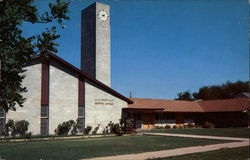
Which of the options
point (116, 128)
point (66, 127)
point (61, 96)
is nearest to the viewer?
point (66, 127)

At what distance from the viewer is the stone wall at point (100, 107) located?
27531mm

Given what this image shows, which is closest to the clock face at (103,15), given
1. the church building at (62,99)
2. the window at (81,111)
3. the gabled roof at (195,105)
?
the gabled roof at (195,105)

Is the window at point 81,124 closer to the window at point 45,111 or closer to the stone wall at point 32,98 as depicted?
the window at point 45,111

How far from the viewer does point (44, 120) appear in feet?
82.3

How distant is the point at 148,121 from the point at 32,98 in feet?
59.0

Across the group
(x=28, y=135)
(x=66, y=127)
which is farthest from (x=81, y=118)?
(x=28, y=135)

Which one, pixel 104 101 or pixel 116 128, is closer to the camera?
pixel 116 128

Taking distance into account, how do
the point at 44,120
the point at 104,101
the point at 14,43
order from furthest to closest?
the point at 104,101, the point at 44,120, the point at 14,43

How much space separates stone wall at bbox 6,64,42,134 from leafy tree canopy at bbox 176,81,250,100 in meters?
63.8

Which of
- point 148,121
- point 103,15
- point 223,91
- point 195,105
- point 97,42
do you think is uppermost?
point 103,15

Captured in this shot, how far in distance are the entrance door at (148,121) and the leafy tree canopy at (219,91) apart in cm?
4669

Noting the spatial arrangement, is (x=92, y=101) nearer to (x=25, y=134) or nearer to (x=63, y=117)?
(x=63, y=117)

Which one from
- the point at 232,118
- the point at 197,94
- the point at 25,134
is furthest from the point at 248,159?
the point at 197,94

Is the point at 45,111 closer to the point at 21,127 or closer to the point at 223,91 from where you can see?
the point at 21,127
